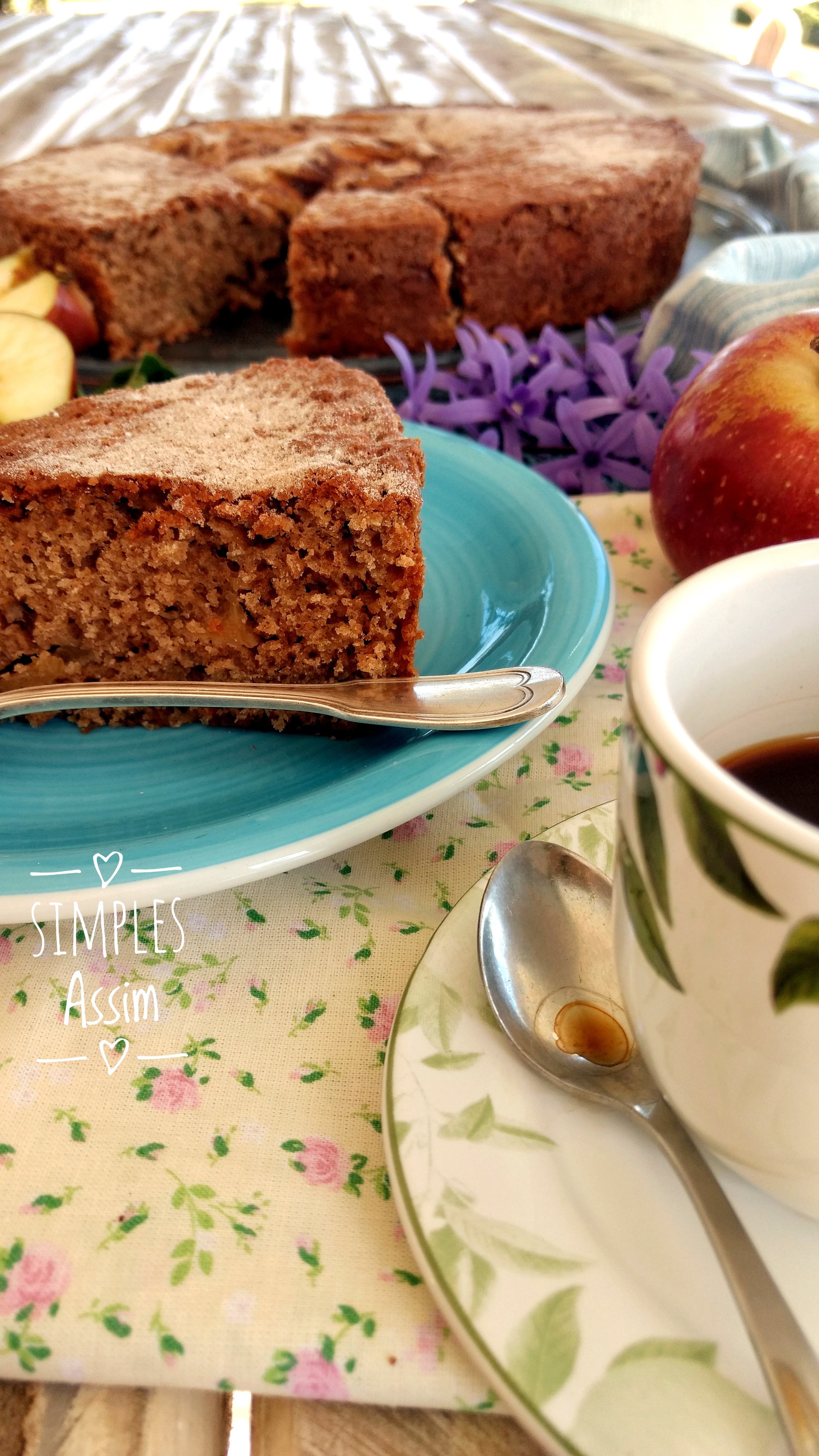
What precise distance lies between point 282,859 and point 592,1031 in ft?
0.90

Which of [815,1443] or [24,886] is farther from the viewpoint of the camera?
[24,886]

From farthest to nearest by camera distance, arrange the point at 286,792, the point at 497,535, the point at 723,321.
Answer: the point at 723,321 → the point at 497,535 → the point at 286,792

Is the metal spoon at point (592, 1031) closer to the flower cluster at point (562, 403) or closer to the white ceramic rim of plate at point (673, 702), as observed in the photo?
the white ceramic rim of plate at point (673, 702)

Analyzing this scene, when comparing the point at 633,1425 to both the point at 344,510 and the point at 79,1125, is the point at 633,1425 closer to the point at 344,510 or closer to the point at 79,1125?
the point at 79,1125

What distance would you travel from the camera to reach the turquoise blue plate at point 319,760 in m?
0.77

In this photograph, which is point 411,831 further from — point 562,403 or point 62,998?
point 562,403

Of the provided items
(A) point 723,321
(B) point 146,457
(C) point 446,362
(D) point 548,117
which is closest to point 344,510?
(B) point 146,457

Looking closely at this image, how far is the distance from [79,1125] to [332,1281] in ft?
0.73

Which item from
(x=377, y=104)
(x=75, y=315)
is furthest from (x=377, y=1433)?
(x=377, y=104)

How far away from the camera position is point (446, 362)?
6.78ft

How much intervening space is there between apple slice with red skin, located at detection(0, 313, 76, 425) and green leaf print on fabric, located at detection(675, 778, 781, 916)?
151cm

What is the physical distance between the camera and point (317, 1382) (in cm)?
53

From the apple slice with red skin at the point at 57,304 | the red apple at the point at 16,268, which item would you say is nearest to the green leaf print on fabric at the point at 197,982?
the apple slice with red skin at the point at 57,304

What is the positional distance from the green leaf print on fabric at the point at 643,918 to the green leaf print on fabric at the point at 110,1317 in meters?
0.37
